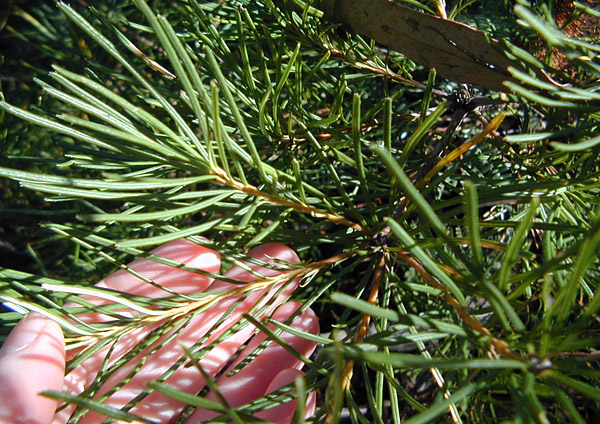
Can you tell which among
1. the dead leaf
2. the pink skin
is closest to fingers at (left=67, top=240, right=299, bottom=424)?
the pink skin

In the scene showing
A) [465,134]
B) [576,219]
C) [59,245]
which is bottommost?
[59,245]

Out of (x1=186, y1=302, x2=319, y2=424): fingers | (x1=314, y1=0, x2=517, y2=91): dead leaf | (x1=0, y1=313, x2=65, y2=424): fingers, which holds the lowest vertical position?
(x1=0, y1=313, x2=65, y2=424): fingers

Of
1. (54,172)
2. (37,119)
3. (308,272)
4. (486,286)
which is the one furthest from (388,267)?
(54,172)

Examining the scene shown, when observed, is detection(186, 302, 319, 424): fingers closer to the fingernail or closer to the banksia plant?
the banksia plant

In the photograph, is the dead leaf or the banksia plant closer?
the banksia plant

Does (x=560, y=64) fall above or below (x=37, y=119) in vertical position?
above

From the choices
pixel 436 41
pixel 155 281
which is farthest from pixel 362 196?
pixel 155 281

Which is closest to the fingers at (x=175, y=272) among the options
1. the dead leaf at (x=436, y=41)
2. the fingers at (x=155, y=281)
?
the fingers at (x=155, y=281)

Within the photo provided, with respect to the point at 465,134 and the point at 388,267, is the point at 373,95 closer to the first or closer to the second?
the point at 465,134
